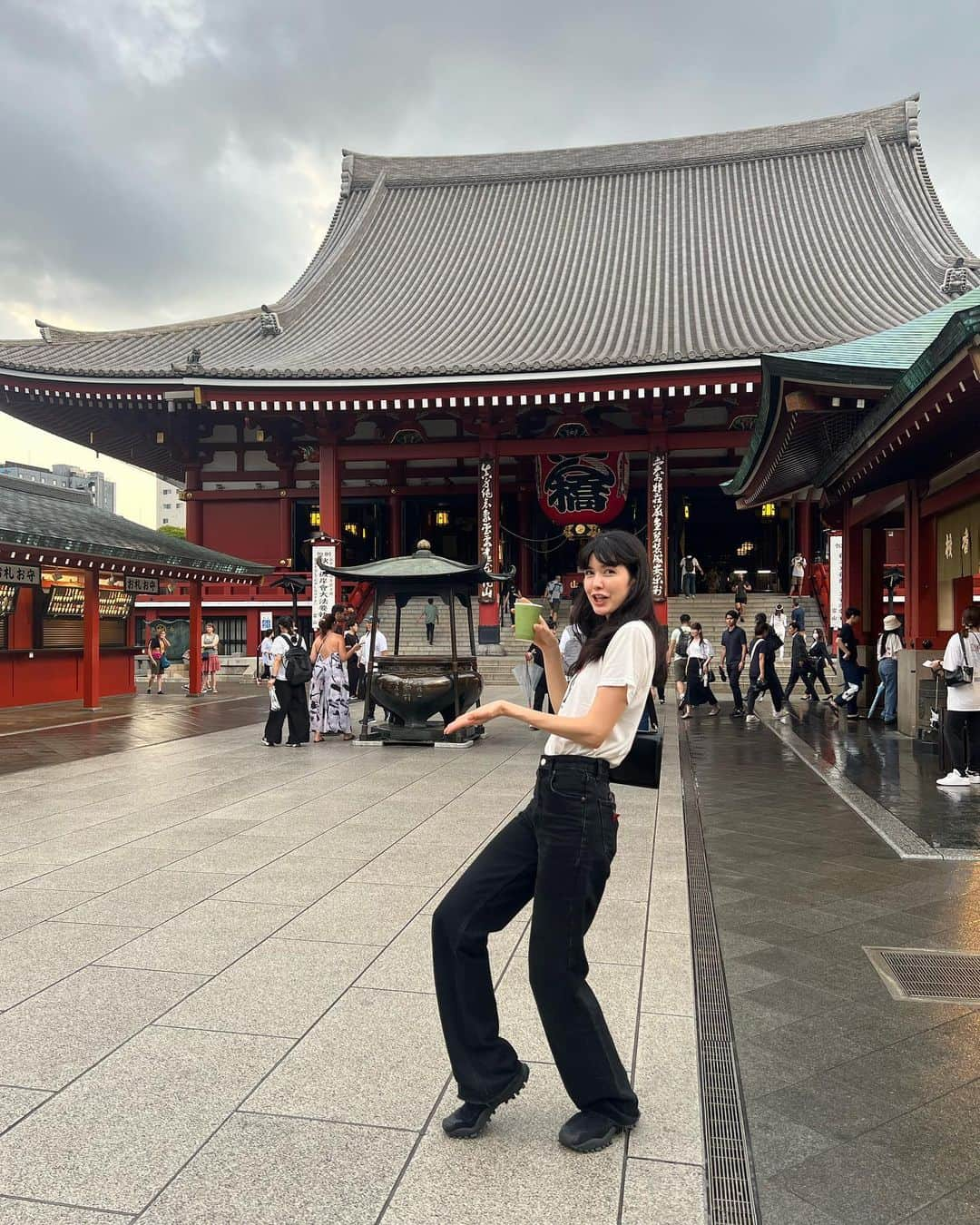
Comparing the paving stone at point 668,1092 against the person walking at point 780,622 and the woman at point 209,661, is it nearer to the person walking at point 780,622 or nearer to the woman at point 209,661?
the woman at point 209,661

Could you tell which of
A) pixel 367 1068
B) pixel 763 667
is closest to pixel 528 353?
pixel 763 667

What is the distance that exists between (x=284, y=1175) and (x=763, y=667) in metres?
12.6

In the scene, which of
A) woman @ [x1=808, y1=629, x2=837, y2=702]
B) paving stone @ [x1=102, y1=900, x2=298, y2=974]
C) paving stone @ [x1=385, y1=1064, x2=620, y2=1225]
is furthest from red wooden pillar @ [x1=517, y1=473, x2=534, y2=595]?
paving stone @ [x1=385, y1=1064, x2=620, y2=1225]

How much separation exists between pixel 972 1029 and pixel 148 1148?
284cm

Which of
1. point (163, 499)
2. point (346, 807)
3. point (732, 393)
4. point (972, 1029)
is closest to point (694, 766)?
point (346, 807)

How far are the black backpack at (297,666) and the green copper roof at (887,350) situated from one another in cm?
614

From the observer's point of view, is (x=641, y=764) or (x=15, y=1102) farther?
(x=15, y=1102)

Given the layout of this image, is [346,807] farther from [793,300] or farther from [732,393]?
[793,300]

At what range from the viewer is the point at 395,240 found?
3145cm

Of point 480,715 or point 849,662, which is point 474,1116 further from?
point 849,662

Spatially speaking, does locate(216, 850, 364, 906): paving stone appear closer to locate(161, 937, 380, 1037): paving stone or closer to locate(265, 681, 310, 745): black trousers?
locate(161, 937, 380, 1037): paving stone

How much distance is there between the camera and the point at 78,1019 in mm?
3439

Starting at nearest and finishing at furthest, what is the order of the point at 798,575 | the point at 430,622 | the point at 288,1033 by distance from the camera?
the point at 288,1033, the point at 430,622, the point at 798,575

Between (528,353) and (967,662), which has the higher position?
(528,353)
